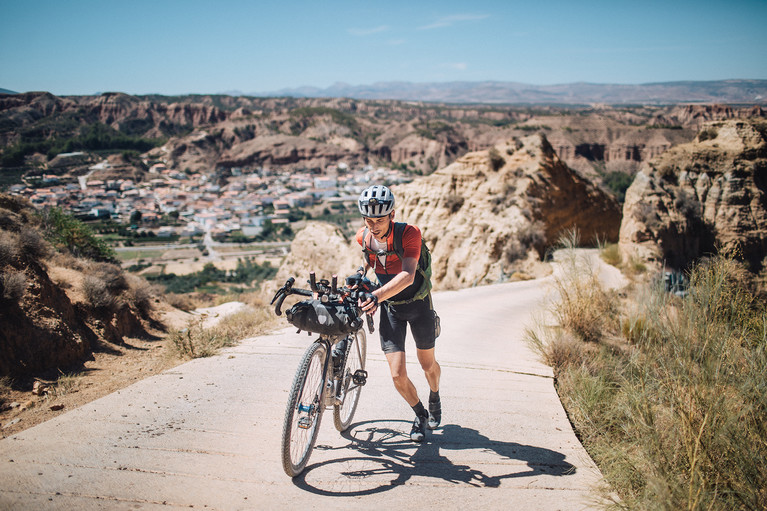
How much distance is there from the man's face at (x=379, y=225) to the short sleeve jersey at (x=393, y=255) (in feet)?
0.20

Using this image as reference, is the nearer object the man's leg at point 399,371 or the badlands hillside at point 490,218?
the man's leg at point 399,371

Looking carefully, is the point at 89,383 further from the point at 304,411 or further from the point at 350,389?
the point at 304,411

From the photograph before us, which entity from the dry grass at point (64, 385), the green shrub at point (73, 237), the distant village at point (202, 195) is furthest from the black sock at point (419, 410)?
the distant village at point (202, 195)

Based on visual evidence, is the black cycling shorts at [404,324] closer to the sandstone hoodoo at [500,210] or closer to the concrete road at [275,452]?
the concrete road at [275,452]

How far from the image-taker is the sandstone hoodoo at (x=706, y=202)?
1391cm

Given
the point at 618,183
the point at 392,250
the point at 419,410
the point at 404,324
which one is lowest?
the point at 419,410

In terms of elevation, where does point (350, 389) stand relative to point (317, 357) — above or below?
below

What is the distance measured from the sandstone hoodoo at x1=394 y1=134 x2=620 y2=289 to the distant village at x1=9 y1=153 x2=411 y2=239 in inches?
1071

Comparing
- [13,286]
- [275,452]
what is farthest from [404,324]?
[13,286]

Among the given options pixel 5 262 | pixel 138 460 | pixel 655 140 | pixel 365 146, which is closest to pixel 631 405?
pixel 138 460

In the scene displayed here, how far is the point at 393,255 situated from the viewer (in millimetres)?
3520

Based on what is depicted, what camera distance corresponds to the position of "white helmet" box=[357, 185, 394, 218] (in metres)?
3.32

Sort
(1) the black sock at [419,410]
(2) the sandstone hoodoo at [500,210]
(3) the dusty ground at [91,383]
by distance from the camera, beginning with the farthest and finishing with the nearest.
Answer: (2) the sandstone hoodoo at [500,210]
(3) the dusty ground at [91,383]
(1) the black sock at [419,410]

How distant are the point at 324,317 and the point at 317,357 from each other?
410 millimetres
